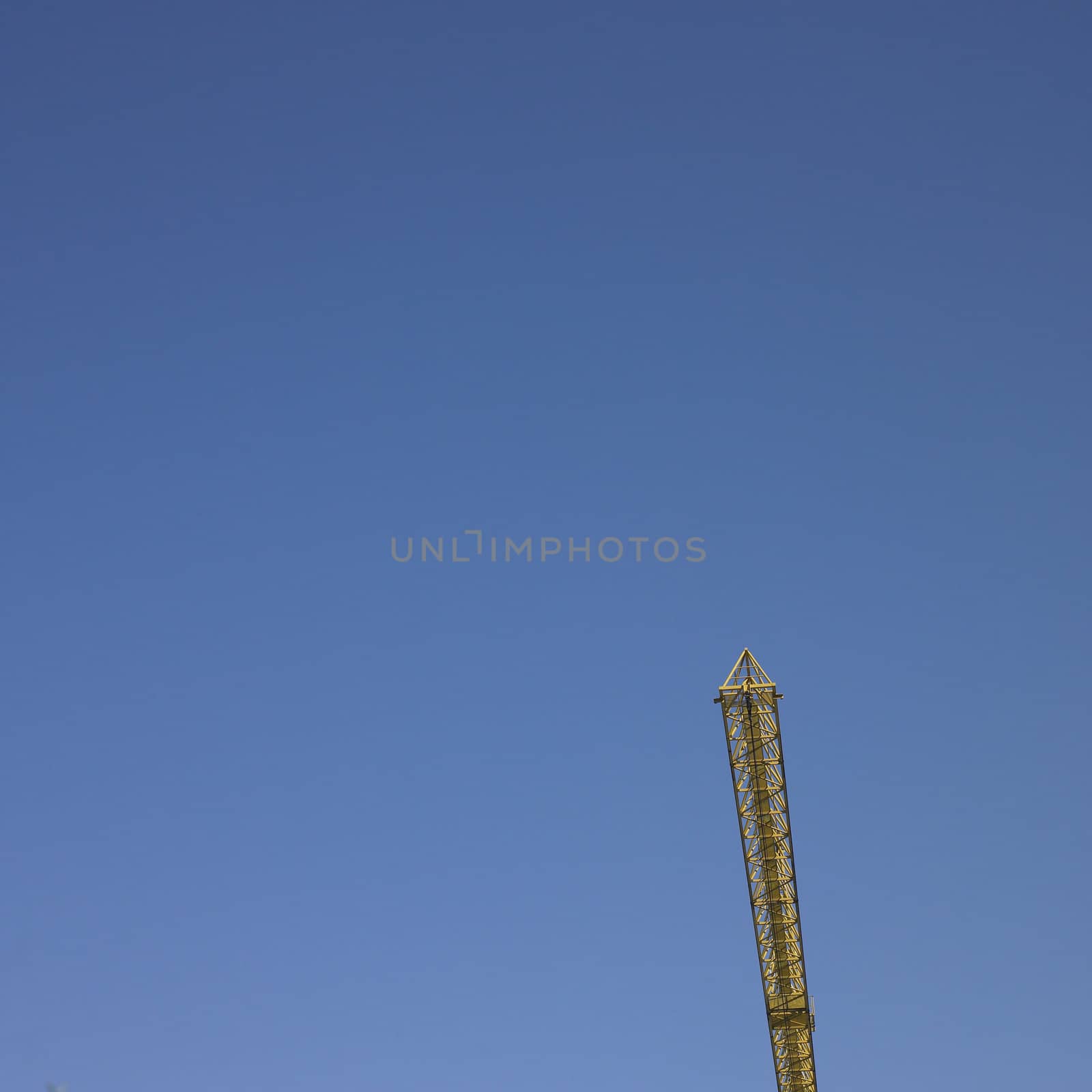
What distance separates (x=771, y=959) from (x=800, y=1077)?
373 inches

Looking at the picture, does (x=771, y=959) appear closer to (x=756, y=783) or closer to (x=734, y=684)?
(x=756, y=783)

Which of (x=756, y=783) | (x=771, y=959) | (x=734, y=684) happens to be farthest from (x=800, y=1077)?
(x=734, y=684)

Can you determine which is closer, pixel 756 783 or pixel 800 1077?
pixel 756 783

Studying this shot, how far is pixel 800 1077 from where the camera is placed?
76812 mm

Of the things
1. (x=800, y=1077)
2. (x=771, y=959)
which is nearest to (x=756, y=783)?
(x=771, y=959)

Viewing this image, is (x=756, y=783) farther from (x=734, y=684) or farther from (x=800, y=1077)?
(x=800, y=1077)

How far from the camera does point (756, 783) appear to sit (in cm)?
6875

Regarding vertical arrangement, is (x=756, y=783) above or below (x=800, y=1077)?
above

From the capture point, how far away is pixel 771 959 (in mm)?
72125

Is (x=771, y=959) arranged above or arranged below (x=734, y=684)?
below

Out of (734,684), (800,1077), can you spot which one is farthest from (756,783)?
(800,1077)

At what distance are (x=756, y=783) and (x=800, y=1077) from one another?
19.6 metres

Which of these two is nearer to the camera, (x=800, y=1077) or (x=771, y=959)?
(x=771, y=959)

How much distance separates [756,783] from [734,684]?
17.0ft
